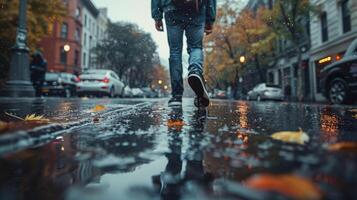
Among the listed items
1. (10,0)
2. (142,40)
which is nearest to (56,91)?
(10,0)

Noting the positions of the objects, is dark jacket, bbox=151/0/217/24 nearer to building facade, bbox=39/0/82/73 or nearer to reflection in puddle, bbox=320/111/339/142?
reflection in puddle, bbox=320/111/339/142

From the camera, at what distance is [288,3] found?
709 inches

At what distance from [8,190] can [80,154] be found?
33cm

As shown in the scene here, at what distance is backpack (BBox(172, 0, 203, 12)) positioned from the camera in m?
3.34

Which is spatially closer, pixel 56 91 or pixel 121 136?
pixel 121 136

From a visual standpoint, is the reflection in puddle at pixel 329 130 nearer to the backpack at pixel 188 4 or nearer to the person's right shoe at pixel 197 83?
the person's right shoe at pixel 197 83

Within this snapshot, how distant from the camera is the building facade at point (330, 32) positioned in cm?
1680

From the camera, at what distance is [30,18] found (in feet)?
36.8

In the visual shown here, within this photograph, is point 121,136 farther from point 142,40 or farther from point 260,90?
point 142,40

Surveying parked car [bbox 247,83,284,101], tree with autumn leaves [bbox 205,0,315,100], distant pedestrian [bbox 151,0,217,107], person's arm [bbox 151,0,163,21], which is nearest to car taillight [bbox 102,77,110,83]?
parked car [bbox 247,83,284,101]

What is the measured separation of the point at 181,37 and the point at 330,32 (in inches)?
732

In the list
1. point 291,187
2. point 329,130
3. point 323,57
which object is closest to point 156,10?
point 329,130

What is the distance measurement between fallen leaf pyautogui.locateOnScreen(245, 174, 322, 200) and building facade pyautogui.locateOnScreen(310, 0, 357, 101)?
1815 centimetres

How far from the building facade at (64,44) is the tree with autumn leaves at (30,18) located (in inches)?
978
